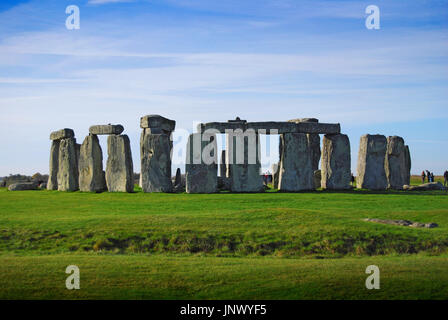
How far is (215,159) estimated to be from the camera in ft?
85.9

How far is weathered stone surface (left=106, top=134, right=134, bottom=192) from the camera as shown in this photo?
26.6 m

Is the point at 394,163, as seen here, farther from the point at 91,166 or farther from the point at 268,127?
the point at 91,166

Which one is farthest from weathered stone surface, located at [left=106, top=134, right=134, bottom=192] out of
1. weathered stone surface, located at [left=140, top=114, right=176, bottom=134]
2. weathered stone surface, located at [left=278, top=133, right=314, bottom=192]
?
weathered stone surface, located at [left=278, top=133, right=314, bottom=192]

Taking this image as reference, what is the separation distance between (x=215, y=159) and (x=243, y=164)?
159 centimetres

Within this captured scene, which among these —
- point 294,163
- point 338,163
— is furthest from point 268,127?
point 338,163

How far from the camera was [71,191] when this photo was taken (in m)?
28.7

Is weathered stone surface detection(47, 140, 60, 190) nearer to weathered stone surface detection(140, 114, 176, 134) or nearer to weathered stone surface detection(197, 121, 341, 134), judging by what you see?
weathered stone surface detection(140, 114, 176, 134)

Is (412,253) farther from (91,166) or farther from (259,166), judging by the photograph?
(91,166)

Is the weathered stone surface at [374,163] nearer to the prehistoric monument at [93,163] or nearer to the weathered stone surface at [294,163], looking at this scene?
the weathered stone surface at [294,163]

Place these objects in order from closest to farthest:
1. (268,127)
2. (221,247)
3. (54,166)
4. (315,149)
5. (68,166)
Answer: (221,247) → (268,127) → (68,166) → (54,166) → (315,149)

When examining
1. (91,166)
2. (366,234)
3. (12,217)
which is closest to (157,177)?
(91,166)

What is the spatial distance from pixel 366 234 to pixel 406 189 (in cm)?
1523

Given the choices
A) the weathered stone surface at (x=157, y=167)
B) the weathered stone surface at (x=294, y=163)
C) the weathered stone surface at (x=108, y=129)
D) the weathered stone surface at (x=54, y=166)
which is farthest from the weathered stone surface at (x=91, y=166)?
the weathered stone surface at (x=294, y=163)

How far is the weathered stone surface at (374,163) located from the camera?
28.9 m
